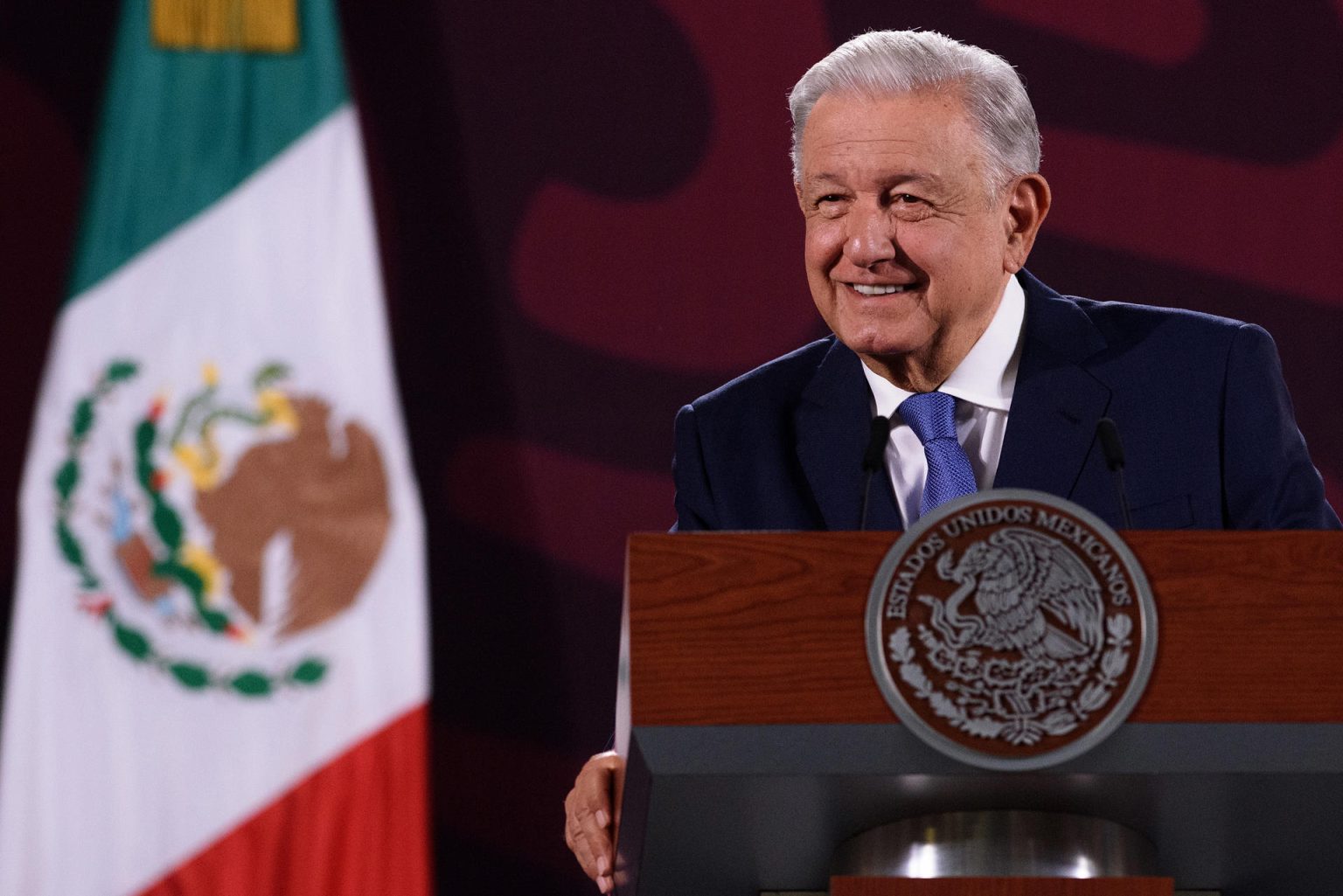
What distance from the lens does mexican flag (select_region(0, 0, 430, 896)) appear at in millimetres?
3334

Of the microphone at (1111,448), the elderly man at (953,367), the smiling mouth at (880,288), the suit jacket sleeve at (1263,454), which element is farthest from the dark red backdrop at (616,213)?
the microphone at (1111,448)

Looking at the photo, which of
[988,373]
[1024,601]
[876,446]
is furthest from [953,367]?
[1024,601]

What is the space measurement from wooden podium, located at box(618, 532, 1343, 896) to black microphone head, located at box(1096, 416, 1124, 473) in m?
0.34

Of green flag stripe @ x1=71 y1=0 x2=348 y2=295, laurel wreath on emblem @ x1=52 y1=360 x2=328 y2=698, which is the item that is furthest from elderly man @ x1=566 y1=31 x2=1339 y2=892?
green flag stripe @ x1=71 y1=0 x2=348 y2=295

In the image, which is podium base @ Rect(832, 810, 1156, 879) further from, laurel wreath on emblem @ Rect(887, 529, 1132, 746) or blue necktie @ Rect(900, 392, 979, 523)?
blue necktie @ Rect(900, 392, 979, 523)

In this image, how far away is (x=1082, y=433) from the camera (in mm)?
1927

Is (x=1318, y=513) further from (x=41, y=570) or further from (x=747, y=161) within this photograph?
(x=41, y=570)

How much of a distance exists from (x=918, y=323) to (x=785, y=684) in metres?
0.99

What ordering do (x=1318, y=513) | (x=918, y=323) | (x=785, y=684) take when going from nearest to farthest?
(x=785, y=684)
(x=1318, y=513)
(x=918, y=323)

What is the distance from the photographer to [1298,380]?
3416 millimetres

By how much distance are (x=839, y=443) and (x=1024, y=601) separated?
83 cm

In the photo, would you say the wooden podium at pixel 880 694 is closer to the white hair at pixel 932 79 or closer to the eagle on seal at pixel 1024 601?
the eagle on seal at pixel 1024 601

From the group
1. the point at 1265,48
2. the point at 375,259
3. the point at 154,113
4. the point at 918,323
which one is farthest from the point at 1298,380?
the point at 154,113

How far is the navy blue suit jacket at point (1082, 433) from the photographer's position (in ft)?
6.25
